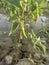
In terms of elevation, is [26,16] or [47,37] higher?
[26,16]

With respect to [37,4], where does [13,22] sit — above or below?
below

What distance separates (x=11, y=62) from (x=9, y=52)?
0.17m

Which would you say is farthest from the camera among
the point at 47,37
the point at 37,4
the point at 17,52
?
the point at 47,37

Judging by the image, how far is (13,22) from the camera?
10.4 feet

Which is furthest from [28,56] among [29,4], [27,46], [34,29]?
[29,4]

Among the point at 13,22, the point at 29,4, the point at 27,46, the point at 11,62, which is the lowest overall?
the point at 11,62

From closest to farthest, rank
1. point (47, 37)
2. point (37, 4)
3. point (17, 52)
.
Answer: point (37, 4), point (17, 52), point (47, 37)

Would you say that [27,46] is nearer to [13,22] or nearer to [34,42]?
[34,42]

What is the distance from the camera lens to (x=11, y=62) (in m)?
3.33

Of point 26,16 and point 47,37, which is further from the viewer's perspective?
point 47,37

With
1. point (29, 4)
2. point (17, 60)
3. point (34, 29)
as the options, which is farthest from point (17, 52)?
point (29, 4)

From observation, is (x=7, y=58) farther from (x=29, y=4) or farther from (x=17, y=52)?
(x=29, y=4)

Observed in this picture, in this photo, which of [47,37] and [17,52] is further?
[47,37]

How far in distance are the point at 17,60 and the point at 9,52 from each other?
17 centimetres
